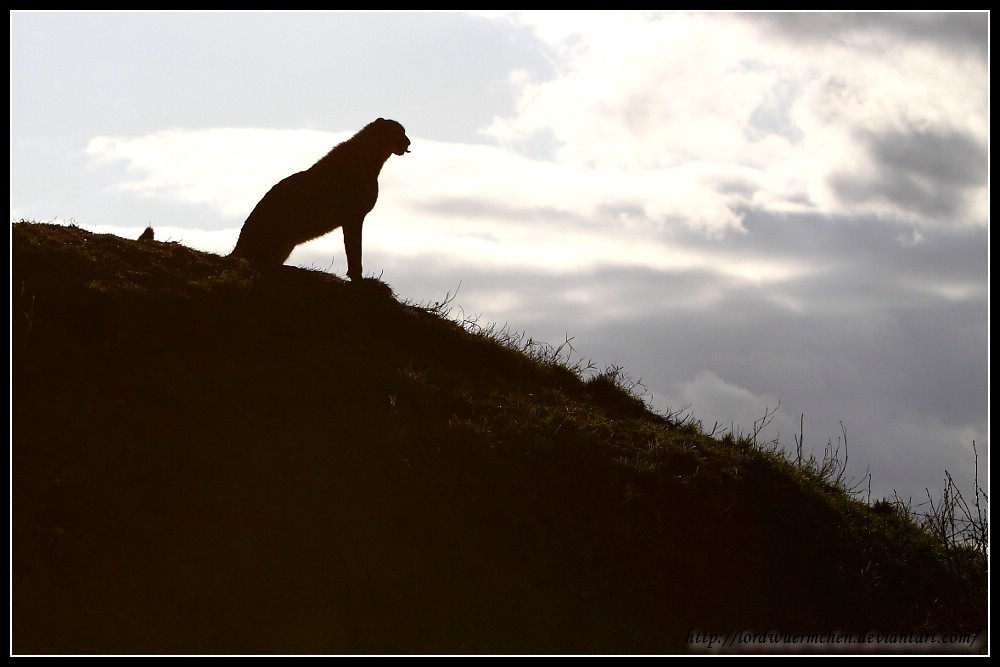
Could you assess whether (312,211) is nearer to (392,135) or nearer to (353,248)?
(353,248)

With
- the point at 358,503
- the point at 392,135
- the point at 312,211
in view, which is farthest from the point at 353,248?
the point at 358,503

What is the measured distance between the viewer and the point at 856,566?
768 cm

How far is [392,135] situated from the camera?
10461mm

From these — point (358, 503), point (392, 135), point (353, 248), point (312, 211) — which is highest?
point (392, 135)

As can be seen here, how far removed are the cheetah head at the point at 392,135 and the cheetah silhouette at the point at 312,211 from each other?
358mm

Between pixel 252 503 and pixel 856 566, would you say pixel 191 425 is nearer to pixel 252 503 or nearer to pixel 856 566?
pixel 252 503

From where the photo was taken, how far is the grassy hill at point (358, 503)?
5461 mm

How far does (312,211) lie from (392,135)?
141cm

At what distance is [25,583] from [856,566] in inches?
253

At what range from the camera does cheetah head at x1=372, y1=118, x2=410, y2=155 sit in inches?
412

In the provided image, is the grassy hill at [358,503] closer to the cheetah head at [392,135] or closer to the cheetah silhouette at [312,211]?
the cheetah silhouette at [312,211]

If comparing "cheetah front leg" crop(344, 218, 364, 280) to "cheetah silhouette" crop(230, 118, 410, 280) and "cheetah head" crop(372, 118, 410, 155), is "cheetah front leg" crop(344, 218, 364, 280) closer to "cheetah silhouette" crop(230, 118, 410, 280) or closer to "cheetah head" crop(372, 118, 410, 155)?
"cheetah silhouette" crop(230, 118, 410, 280)

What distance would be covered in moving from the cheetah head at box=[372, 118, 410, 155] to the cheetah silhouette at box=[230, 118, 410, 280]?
36 centimetres
